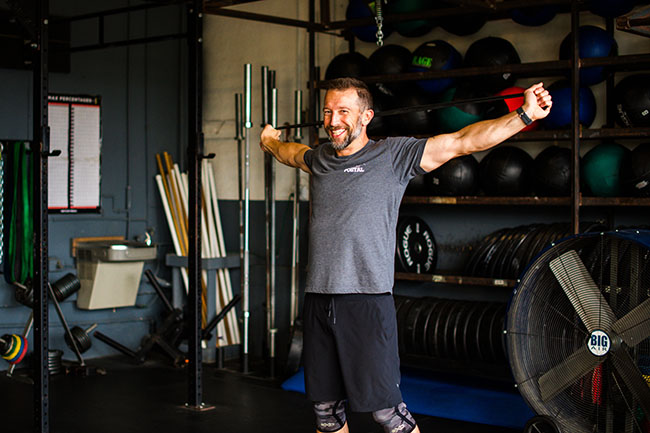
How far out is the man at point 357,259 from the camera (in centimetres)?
293

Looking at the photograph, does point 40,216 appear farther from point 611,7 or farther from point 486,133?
point 611,7

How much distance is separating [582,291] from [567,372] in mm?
387

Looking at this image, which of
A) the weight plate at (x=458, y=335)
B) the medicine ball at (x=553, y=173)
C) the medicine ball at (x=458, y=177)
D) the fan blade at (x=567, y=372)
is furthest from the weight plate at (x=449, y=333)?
the fan blade at (x=567, y=372)

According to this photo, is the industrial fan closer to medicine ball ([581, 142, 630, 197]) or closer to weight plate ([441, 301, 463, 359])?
→ medicine ball ([581, 142, 630, 197])

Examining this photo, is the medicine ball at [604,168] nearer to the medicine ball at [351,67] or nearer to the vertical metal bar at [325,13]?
the medicine ball at [351,67]

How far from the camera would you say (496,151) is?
4734 millimetres

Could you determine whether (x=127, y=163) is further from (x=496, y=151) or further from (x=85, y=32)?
(x=496, y=151)

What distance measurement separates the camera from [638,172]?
4117 mm

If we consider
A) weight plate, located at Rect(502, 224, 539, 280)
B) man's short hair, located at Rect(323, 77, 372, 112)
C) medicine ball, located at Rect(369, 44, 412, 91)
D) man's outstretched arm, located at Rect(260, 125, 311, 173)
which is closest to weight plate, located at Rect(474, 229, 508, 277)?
weight plate, located at Rect(502, 224, 539, 280)

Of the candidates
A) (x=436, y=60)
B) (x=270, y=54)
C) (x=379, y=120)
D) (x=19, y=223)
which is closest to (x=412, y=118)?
(x=379, y=120)

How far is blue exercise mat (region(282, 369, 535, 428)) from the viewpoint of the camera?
4.38 m

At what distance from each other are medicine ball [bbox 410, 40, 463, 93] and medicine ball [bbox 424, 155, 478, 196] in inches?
20.2

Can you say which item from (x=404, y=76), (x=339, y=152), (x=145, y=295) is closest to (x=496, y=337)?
(x=404, y=76)

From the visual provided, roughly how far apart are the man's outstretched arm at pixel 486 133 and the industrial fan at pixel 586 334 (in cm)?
97
